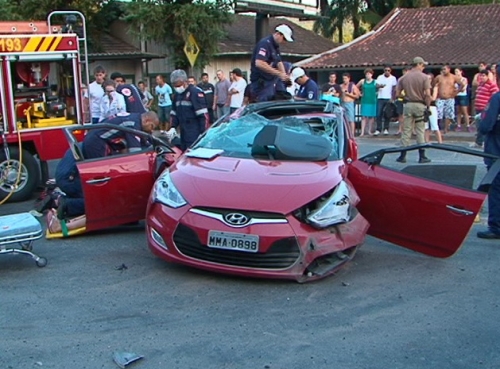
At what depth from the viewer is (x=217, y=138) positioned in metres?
6.71

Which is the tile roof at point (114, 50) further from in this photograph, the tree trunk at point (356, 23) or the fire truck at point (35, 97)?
the tree trunk at point (356, 23)

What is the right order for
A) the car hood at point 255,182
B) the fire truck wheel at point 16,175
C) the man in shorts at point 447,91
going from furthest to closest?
the man in shorts at point 447,91, the fire truck wheel at point 16,175, the car hood at point 255,182

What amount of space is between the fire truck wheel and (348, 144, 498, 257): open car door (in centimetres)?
528

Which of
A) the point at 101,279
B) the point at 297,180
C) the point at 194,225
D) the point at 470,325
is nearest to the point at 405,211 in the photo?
the point at 297,180

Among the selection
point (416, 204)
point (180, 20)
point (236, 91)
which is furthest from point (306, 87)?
point (180, 20)

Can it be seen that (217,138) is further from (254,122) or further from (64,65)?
(64,65)

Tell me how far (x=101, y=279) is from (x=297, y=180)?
189cm

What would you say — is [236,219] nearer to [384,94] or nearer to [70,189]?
[70,189]

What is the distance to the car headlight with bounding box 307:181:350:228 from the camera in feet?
17.8

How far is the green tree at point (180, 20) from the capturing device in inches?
912

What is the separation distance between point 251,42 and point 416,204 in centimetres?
2694

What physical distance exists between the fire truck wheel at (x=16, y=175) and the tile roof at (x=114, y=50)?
16.5 m

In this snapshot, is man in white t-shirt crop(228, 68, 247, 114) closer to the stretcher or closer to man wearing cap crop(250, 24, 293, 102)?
man wearing cap crop(250, 24, 293, 102)

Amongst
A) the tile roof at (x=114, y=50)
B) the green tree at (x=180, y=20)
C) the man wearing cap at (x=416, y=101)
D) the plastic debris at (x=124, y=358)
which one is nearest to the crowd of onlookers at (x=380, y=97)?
the man wearing cap at (x=416, y=101)
